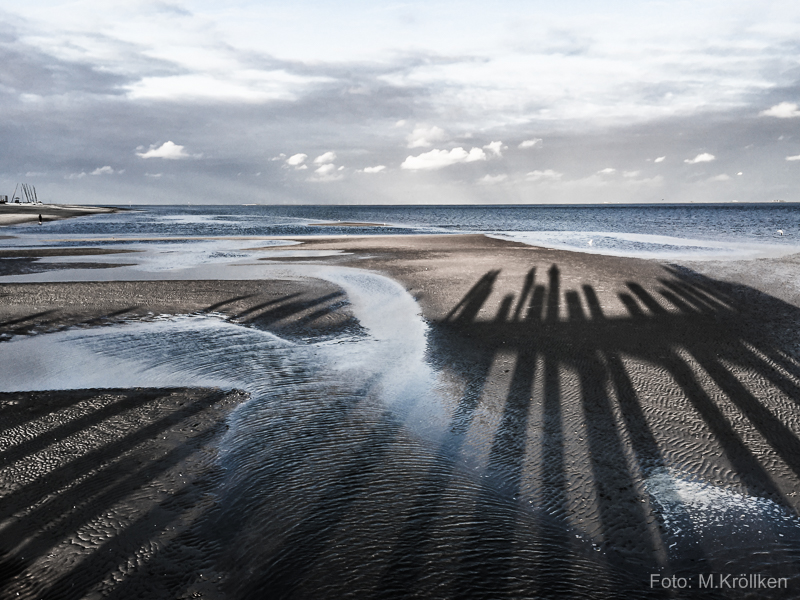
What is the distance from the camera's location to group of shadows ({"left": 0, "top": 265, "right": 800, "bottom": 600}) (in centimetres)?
332

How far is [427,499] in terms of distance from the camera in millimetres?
4219

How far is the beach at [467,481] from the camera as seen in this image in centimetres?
341

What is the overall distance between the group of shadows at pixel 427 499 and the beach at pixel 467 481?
0.02m

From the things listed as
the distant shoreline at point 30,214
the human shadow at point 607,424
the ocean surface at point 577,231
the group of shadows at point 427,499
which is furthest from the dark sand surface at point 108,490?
the distant shoreline at point 30,214

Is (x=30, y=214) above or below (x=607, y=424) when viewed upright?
above

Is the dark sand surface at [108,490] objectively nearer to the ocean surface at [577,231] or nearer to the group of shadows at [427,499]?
the group of shadows at [427,499]

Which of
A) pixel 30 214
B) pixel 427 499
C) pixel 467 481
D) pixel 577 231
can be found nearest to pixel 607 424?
pixel 467 481

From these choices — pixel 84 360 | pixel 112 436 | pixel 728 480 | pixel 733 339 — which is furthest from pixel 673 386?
pixel 84 360

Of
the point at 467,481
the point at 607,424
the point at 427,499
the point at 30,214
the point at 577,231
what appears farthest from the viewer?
the point at 30,214

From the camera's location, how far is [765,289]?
45.7 feet

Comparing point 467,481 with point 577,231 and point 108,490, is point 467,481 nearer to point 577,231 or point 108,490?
point 108,490

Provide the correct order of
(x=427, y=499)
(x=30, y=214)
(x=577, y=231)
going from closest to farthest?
(x=427, y=499) → (x=577, y=231) → (x=30, y=214)

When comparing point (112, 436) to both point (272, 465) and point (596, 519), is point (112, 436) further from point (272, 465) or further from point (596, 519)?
point (596, 519)

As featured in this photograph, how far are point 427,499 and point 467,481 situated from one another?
48cm
